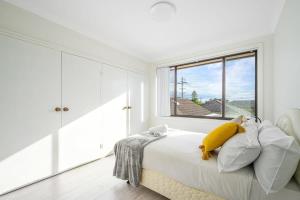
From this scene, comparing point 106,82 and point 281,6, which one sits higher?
point 281,6

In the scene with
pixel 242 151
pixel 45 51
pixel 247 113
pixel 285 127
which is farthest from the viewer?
pixel 247 113

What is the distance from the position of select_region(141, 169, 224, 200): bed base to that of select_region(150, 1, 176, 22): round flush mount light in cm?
201

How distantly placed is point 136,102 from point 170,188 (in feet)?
7.91

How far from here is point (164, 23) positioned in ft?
7.49

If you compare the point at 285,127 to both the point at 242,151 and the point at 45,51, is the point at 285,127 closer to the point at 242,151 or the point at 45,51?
the point at 242,151

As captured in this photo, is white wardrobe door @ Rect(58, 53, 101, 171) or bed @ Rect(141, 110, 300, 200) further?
white wardrobe door @ Rect(58, 53, 101, 171)

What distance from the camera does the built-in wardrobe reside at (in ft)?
5.66

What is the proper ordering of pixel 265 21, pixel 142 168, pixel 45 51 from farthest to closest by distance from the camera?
1. pixel 265 21
2. pixel 45 51
3. pixel 142 168

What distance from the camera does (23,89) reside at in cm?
183

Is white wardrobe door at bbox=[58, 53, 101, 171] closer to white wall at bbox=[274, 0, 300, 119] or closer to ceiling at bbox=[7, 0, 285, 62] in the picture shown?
ceiling at bbox=[7, 0, 285, 62]

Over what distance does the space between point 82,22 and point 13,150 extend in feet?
6.74

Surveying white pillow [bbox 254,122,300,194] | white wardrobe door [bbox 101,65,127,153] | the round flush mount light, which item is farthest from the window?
white pillow [bbox 254,122,300,194]

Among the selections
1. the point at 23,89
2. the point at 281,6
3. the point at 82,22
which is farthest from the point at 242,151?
the point at 82,22

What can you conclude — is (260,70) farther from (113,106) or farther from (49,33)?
(49,33)
